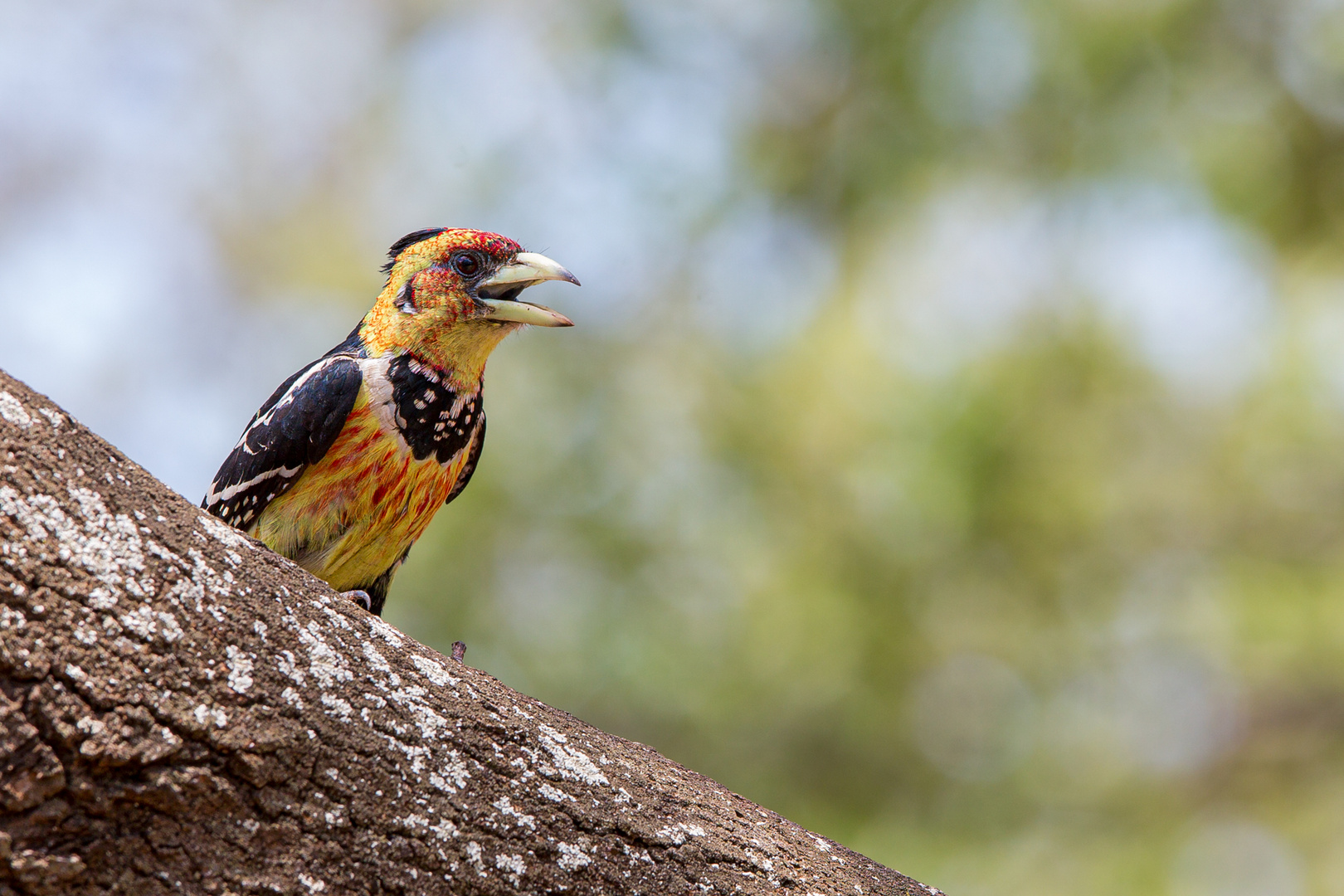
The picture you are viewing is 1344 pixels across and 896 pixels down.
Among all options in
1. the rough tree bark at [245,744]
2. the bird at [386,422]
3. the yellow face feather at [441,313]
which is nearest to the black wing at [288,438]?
the bird at [386,422]

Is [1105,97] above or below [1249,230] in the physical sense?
above

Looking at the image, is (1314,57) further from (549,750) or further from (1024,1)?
(549,750)

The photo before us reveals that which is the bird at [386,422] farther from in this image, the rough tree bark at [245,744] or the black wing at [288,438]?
the rough tree bark at [245,744]

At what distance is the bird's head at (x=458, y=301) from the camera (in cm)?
338

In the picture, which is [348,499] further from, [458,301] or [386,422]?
[458,301]

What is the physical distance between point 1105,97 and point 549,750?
6.84 metres

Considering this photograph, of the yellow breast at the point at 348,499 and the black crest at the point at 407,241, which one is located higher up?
the black crest at the point at 407,241

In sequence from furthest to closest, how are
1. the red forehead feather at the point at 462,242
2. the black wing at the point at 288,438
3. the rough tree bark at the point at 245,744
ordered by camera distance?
1. the red forehead feather at the point at 462,242
2. the black wing at the point at 288,438
3. the rough tree bark at the point at 245,744

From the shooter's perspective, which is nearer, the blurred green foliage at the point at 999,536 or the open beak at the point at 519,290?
the open beak at the point at 519,290

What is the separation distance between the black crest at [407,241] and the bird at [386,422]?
14mm

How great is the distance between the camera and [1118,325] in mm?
7207

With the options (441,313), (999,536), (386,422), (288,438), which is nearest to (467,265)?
(441,313)

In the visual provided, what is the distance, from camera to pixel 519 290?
3555 mm

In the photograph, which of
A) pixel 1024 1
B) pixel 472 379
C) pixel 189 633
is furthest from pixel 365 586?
pixel 1024 1
